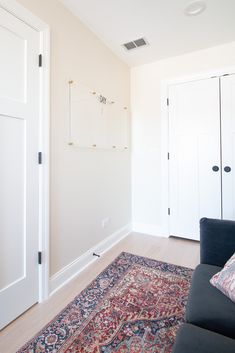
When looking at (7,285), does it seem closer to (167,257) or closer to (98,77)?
(167,257)

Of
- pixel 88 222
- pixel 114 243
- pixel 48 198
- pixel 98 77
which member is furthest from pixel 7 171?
pixel 114 243

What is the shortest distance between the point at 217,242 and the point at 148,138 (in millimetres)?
2009

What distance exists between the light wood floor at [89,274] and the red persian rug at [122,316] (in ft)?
0.25

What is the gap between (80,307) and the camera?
164cm

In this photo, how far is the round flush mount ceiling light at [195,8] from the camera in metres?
1.92

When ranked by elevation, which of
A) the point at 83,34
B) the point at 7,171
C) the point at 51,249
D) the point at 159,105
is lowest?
the point at 51,249

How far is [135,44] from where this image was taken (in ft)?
8.55

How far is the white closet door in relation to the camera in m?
2.63

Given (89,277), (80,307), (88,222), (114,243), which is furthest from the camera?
(114,243)

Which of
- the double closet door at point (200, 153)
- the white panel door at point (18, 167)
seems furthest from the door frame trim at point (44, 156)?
the double closet door at point (200, 153)

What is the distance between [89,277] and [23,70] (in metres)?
1.88

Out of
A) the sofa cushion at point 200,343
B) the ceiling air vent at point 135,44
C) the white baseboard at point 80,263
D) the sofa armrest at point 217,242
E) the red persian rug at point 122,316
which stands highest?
the ceiling air vent at point 135,44

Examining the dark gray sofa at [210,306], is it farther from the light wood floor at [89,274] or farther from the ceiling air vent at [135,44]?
the ceiling air vent at [135,44]

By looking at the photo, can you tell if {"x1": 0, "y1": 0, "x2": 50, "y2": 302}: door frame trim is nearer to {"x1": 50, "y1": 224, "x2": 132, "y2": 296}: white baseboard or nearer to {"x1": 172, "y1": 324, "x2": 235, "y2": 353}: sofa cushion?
{"x1": 50, "y1": 224, "x2": 132, "y2": 296}: white baseboard
